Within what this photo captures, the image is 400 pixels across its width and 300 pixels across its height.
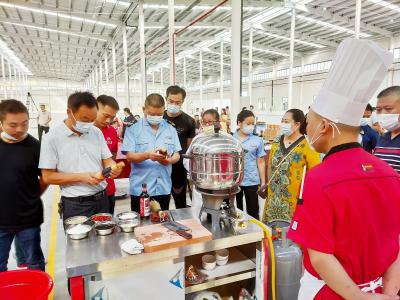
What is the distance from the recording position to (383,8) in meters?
9.59

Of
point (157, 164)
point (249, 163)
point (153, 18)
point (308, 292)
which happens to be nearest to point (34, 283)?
point (157, 164)

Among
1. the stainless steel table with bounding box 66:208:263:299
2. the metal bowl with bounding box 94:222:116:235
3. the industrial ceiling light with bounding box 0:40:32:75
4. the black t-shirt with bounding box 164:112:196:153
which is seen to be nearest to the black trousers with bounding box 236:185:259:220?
the black t-shirt with bounding box 164:112:196:153

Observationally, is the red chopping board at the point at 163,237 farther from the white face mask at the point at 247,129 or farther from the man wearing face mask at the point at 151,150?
the white face mask at the point at 247,129

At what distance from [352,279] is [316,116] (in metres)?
0.59

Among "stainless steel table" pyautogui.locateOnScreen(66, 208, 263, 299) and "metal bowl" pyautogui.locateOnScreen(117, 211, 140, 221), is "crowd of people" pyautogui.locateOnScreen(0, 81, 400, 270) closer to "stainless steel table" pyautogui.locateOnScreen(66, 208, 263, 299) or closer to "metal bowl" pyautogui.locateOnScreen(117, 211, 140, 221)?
"metal bowl" pyautogui.locateOnScreen(117, 211, 140, 221)

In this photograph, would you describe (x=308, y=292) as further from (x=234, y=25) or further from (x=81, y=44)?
(x=81, y=44)

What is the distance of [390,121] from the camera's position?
241 centimetres

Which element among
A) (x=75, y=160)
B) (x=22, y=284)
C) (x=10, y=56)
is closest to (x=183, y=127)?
(x=75, y=160)

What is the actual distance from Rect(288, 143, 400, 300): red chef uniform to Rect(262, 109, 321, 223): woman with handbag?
145cm

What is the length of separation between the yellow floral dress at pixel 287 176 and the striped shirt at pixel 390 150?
0.51 m

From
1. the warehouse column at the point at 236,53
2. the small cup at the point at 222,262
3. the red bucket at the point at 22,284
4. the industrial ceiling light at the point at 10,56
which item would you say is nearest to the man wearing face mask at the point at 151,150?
the small cup at the point at 222,262

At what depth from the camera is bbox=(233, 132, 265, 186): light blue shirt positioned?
11.0 ft

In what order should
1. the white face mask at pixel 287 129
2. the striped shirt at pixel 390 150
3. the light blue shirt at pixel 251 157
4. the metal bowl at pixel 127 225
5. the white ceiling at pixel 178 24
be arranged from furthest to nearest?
the white ceiling at pixel 178 24 → the light blue shirt at pixel 251 157 → the white face mask at pixel 287 129 → the striped shirt at pixel 390 150 → the metal bowl at pixel 127 225

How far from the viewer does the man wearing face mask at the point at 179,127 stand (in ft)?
9.96
